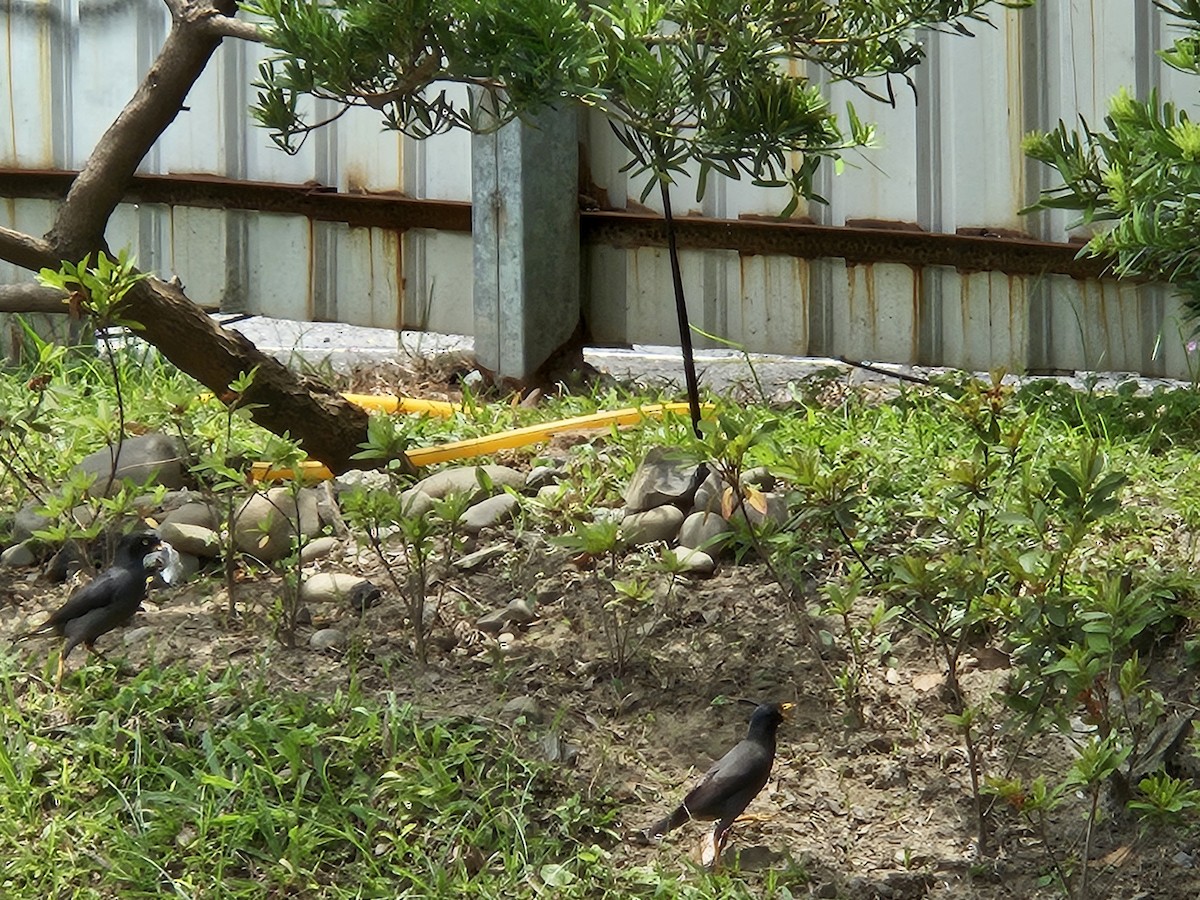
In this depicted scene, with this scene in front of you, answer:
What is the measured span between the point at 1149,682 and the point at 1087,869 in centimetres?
66

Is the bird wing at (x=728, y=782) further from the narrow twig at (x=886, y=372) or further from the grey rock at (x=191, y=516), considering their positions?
the narrow twig at (x=886, y=372)

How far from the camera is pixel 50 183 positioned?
652cm

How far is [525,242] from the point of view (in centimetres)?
571

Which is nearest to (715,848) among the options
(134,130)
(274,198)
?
(134,130)

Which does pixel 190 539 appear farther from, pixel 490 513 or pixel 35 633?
pixel 490 513

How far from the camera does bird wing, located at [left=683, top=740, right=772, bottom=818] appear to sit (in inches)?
123

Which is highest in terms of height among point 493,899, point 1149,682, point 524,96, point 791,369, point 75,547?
point 524,96

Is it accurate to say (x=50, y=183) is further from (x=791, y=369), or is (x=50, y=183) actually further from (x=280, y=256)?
(x=791, y=369)

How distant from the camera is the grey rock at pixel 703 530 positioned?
4047 millimetres

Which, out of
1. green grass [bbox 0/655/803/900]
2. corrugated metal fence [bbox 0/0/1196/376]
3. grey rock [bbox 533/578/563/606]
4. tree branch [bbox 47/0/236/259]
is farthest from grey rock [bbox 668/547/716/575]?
corrugated metal fence [bbox 0/0/1196/376]

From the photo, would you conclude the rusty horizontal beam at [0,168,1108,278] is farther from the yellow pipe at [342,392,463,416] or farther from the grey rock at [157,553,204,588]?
the grey rock at [157,553,204,588]

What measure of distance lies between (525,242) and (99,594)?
249cm

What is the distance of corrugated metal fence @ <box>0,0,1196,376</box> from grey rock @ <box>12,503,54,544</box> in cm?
216

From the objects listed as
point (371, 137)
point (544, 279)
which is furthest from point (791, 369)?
point (371, 137)
